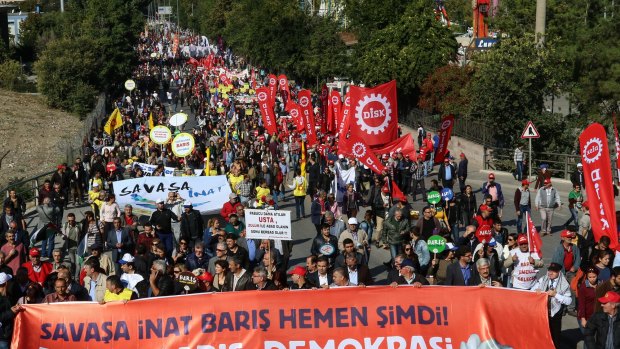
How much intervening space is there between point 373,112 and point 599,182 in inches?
478

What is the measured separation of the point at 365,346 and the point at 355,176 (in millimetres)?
15537

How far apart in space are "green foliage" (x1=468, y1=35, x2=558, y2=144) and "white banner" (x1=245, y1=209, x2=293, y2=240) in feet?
76.3

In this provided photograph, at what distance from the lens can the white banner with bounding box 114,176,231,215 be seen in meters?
25.4

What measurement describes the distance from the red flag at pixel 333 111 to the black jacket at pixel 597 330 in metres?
25.6

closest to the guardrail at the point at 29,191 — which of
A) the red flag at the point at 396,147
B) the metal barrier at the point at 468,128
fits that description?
the red flag at the point at 396,147

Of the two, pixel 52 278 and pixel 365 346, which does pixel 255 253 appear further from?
pixel 365 346

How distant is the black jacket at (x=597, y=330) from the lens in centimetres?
1216

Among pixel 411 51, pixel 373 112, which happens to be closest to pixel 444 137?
pixel 373 112

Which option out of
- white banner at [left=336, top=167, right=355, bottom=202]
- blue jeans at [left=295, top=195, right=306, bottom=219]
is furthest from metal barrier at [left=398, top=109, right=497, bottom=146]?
blue jeans at [left=295, top=195, right=306, bottom=219]

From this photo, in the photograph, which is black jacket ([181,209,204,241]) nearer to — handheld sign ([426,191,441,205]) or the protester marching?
the protester marching

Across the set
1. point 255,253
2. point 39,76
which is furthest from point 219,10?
point 255,253

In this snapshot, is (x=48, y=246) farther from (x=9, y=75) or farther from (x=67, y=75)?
(x=9, y=75)

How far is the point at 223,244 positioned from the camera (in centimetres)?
1603

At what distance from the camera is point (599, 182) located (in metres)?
15.5
